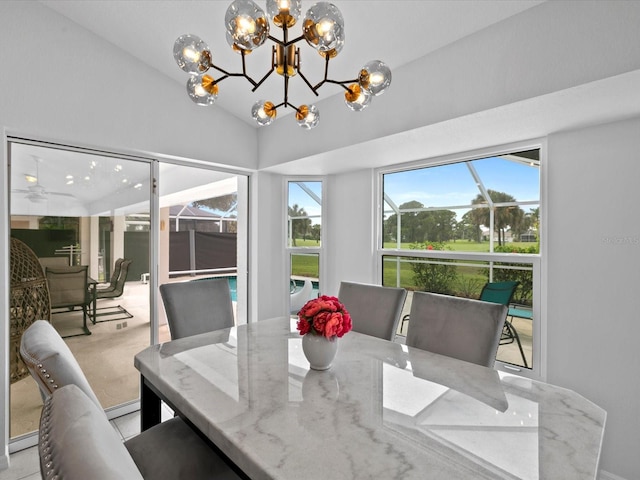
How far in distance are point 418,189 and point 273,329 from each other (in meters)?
1.93

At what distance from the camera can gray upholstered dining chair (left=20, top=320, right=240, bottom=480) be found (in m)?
0.57

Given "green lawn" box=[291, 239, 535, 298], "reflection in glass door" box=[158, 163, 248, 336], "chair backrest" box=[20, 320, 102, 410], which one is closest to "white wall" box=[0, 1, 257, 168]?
"reflection in glass door" box=[158, 163, 248, 336]

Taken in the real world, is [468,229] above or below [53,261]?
above

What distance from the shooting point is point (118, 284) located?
272cm

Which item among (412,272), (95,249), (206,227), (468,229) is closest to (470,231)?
(468,229)

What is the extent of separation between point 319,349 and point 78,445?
37.9 inches

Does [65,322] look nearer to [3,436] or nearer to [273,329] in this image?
[3,436]

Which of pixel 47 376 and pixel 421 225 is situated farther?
pixel 421 225

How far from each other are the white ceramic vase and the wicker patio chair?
6.75ft

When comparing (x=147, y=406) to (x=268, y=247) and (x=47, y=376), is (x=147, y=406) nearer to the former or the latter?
(x=47, y=376)

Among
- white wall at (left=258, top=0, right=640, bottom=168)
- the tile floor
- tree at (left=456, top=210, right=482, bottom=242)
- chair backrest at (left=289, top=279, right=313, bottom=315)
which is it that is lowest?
the tile floor

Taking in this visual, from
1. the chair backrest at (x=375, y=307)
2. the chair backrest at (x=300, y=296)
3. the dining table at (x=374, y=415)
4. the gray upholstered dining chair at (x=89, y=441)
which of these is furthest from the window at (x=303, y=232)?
the gray upholstered dining chair at (x=89, y=441)

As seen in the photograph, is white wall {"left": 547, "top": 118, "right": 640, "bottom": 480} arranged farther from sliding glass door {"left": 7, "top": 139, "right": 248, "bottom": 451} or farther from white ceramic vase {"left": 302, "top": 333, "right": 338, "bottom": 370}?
sliding glass door {"left": 7, "top": 139, "right": 248, "bottom": 451}

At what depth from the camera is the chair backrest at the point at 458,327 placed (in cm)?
173
